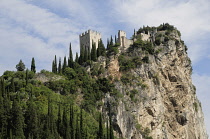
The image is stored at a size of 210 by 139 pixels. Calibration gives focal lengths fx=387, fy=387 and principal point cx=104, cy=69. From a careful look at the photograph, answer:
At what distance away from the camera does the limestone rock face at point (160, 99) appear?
69.6m

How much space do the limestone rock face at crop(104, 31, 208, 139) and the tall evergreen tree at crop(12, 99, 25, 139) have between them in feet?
73.1

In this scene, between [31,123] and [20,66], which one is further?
[20,66]

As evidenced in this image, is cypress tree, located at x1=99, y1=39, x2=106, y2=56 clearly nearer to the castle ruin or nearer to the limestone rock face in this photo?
the limestone rock face

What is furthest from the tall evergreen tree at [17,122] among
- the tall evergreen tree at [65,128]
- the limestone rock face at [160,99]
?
the limestone rock face at [160,99]

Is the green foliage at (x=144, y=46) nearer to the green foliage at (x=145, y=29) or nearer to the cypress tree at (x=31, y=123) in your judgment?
the green foliage at (x=145, y=29)

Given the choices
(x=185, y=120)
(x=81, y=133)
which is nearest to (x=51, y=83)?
(x=81, y=133)

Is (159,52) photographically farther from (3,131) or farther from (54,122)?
(3,131)

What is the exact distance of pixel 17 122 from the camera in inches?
1901

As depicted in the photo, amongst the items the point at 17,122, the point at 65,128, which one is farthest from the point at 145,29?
the point at 17,122

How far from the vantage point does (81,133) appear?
54500 millimetres

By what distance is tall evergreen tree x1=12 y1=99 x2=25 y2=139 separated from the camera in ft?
157

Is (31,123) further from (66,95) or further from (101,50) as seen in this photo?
(101,50)

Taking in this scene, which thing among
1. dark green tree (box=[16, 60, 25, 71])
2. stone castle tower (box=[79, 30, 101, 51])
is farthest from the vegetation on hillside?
stone castle tower (box=[79, 30, 101, 51])

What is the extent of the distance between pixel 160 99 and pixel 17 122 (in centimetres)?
3643
